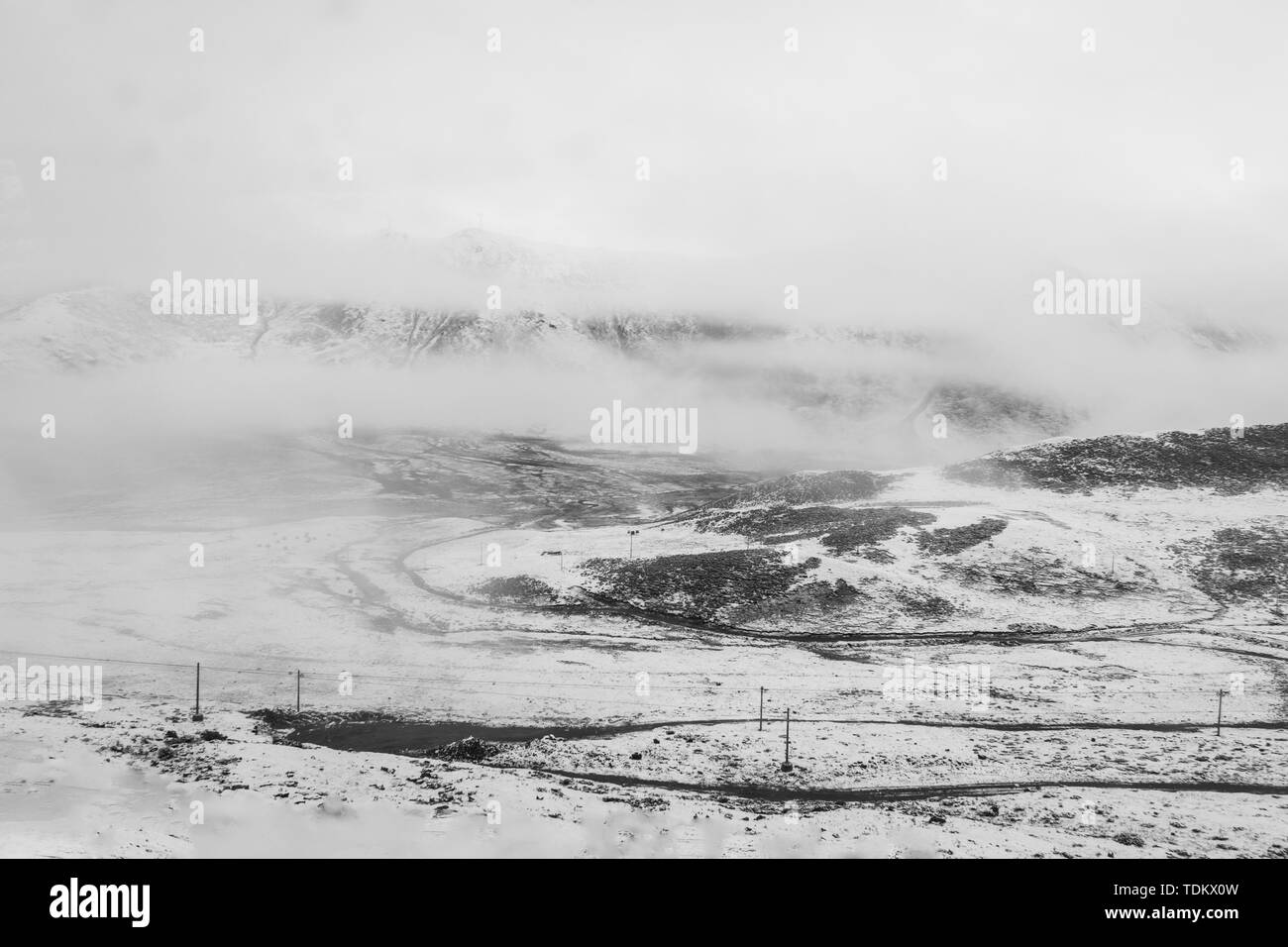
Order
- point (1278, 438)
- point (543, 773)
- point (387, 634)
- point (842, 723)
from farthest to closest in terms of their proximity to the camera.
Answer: point (1278, 438), point (387, 634), point (842, 723), point (543, 773)

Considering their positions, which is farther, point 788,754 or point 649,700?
point 649,700

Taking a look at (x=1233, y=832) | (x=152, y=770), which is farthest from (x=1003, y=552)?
(x=152, y=770)

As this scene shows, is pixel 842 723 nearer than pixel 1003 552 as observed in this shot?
Yes

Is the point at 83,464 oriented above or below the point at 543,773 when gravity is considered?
above

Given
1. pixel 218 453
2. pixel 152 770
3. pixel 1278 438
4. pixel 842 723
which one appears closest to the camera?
pixel 152 770

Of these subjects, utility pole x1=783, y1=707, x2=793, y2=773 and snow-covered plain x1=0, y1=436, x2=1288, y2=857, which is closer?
snow-covered plain x1=0, y1=436, x2=1288, y2=857

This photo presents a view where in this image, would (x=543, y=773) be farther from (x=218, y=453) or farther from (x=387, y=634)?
(x=218, y=453)

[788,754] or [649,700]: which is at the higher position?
[788,754]

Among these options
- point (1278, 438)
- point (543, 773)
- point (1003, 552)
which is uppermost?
point (1278, 438)

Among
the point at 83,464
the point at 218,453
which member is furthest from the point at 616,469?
the point at 83,464

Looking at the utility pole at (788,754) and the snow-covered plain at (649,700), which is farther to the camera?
the utility pole at (788,754)
